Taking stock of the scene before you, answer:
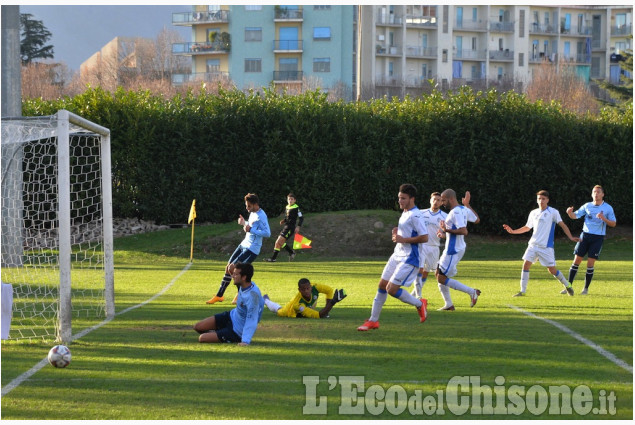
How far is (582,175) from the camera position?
3647cm

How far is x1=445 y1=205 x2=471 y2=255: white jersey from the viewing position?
15086 millimetres

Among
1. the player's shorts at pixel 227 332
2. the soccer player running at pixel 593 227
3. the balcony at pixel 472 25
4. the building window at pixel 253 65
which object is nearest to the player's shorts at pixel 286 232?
the soccer player running at pixel 593 227

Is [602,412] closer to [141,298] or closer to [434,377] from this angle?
[434,377]

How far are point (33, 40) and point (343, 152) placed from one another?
64558mm

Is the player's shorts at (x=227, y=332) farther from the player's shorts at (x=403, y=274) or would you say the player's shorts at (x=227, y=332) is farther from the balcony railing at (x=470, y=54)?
the balcony railing at (x=470, y=54)

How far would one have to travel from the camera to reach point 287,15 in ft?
284

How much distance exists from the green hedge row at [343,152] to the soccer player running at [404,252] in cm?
2259

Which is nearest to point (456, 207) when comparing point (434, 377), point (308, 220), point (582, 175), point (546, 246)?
point (546, 246)

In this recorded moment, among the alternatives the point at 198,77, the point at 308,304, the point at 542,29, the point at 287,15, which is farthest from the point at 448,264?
the point at 542,29

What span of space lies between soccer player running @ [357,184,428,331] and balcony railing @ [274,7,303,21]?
250ft

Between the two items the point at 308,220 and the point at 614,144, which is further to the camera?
the point at 614,144

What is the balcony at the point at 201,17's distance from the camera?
8819 cm

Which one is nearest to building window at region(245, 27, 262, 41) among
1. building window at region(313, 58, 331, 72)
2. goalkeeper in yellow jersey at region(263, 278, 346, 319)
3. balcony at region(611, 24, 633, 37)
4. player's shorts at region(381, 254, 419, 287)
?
building window at region(313, 58, 331, 72)

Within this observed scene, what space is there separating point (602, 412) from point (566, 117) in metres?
31.0
